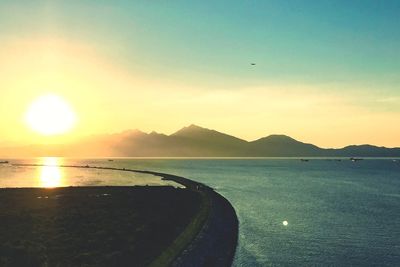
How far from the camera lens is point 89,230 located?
1832 inches

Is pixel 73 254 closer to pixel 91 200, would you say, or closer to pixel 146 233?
pixel 146 233

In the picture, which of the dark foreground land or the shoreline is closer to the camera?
the dark foreground land

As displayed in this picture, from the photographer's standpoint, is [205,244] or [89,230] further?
[89,230]

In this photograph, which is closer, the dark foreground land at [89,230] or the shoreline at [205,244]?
the dark foreground land at [89,230]

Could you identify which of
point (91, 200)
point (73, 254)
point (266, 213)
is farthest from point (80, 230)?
point (266, 213)

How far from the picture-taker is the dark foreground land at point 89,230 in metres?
34.3

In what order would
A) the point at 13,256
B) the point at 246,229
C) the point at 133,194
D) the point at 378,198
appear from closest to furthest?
the point at 13,256, the point at 246,229, the point at 133,194, the point at 378,198

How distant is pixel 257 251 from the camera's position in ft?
149

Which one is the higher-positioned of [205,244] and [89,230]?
[89,230]

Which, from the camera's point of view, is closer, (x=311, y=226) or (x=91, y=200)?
(x=311, y=226)

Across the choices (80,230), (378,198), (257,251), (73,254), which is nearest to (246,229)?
(257,251)

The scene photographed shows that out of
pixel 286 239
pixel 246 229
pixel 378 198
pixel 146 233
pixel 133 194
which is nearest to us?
pixel 146 233

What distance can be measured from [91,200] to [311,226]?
3935cm

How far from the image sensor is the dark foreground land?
34.3 m
